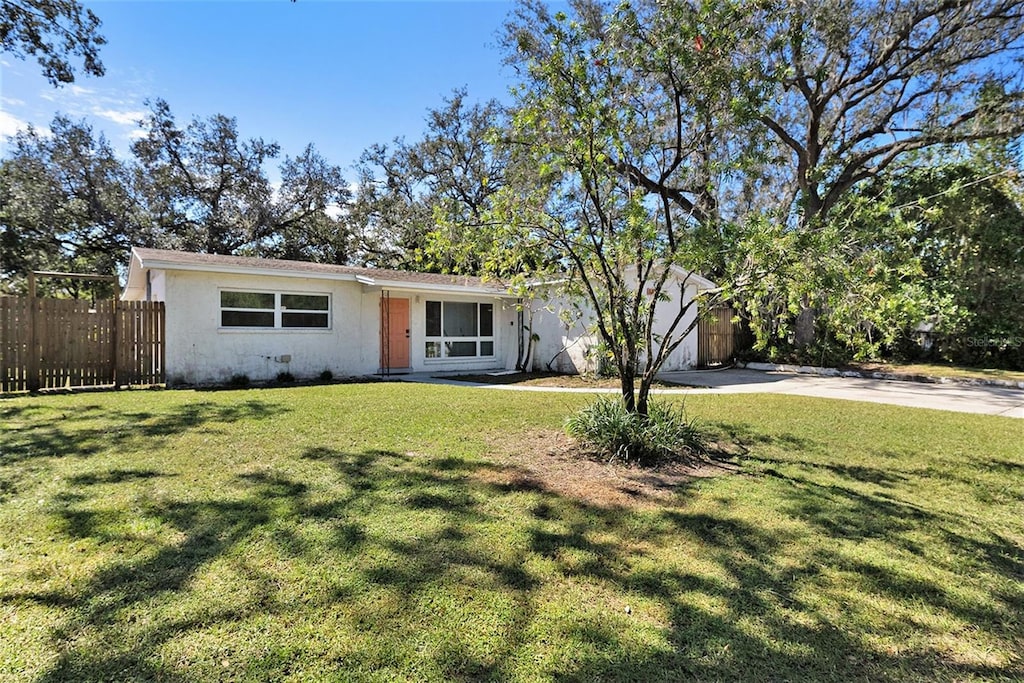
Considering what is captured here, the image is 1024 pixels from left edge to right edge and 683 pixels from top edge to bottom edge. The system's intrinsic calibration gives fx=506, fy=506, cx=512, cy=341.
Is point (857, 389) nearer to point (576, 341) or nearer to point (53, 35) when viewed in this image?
point (576, 341)

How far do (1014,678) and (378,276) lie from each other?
1350 cm

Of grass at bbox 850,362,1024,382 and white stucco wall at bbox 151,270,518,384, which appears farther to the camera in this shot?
grass at bbox 850,362,1024,382

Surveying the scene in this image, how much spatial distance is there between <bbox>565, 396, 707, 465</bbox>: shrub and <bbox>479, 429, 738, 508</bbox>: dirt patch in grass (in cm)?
15

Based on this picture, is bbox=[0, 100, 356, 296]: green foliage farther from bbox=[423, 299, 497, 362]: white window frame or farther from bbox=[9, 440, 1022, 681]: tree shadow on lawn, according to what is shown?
bbox=[9, 440, 1022, 681]: tree shadow on lawn

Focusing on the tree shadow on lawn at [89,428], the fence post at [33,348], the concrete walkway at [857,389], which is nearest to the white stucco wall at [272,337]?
the concrete walkway at [857,389]

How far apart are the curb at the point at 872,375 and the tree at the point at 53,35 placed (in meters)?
18.7

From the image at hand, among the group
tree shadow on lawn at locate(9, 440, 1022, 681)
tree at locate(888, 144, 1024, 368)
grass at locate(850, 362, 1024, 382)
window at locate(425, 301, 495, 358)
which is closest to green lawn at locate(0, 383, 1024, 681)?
tree shadow on lawn at locate(9, 440, 1022, 681)

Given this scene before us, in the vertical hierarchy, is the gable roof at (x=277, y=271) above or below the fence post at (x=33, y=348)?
above

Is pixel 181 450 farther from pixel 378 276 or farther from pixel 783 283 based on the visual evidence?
pixel 378 276

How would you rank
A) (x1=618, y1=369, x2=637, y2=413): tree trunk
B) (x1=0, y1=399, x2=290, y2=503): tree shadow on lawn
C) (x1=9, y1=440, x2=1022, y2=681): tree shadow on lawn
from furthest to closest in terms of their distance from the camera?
1. (x1=618, y1=369, x2=637, y2=413): tree trunk
2. (x1=0, y1=399, x2=290, y2=503): tree shadow on lawn
3. (x1=9, y1=440, x2=1022, y2=681): tree shadow on lawn

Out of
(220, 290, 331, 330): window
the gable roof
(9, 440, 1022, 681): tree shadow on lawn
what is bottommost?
(9, 440, 1022, 681): tree shadow on lawn

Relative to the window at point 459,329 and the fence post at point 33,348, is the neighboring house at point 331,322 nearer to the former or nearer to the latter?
the window at point 459,329

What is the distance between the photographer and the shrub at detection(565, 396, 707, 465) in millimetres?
5566

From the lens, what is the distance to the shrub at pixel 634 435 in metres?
5.57
